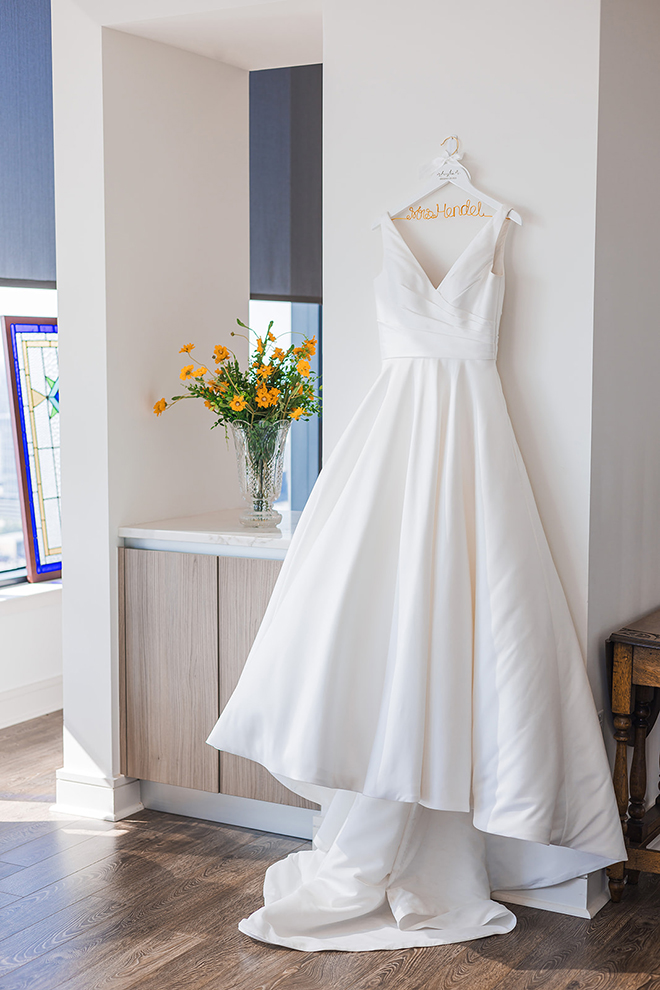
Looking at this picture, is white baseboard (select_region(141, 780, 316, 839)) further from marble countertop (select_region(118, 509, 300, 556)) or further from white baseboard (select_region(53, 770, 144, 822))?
marble countertop (select_region(118, 509, 300, 556))

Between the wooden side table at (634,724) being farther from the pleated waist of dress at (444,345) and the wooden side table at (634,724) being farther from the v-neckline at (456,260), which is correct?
the v-neckline at (456,260)

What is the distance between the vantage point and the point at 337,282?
9.32ft

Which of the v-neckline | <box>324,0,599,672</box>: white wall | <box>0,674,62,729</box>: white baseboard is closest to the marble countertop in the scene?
<box>324,0,599,672</box>: white wall

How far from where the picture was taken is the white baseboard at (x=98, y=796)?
3.23 m

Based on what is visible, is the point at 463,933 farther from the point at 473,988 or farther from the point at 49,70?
the point at 49,70

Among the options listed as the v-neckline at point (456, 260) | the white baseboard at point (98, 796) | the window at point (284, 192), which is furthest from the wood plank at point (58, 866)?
the window at point (284, 192)

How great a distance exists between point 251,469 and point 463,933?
1.42m

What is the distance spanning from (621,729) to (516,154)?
1.42m

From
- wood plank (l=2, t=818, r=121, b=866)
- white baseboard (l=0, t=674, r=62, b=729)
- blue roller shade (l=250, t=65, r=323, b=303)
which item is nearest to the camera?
wood plank (l=2, t=818, r=121, b=866)

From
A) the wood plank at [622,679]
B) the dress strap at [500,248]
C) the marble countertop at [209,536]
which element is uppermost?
the dress strap at [500,248]

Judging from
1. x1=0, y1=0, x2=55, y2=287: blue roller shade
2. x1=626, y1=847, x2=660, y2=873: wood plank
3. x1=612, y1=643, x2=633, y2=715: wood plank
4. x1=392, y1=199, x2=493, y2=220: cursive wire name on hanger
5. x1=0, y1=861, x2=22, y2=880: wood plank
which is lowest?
x1=0, y1=861, x2=22, y2=880: wood plank

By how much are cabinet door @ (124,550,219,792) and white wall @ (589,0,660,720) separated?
111cm

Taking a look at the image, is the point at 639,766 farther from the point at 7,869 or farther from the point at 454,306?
the point at 7,869

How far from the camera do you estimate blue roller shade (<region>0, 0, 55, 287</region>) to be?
4.12m
